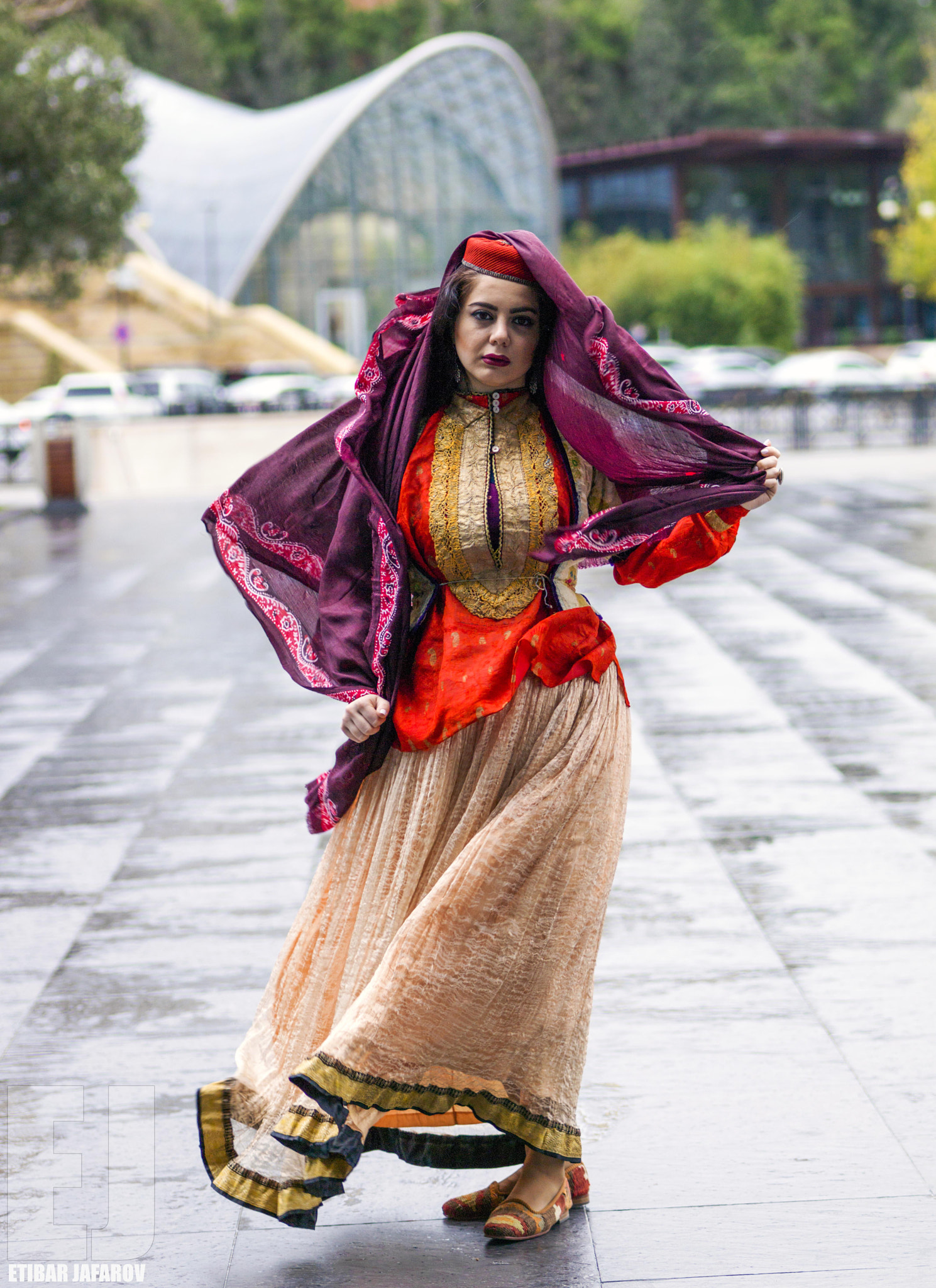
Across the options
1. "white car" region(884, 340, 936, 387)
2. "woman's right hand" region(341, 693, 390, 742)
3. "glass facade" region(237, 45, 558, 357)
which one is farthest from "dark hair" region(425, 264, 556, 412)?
"glass facade" region(237, 45, 558, 357)

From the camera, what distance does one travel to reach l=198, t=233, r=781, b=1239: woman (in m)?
2.97

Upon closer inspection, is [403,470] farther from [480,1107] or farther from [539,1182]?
[539,1182]

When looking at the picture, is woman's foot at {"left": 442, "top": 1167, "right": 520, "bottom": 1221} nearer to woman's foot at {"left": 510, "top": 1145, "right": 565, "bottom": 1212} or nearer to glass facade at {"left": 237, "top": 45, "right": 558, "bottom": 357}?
Result: woman's foot at {"left": 510, "top": 1145, "right": 565, "bottom": 1212}

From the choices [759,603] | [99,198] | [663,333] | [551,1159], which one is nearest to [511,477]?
[551,1159]

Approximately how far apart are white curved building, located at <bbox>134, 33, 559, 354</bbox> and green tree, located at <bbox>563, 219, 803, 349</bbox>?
266 inches

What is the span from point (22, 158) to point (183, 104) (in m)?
49.7

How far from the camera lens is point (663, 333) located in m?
53.8

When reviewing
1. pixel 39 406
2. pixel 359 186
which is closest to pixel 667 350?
pixel 39 406

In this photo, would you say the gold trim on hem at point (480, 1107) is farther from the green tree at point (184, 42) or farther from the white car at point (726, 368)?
the green tree at point (184, 42)

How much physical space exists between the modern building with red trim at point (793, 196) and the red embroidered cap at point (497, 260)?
2629 inches

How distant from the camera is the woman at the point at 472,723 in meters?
2.97

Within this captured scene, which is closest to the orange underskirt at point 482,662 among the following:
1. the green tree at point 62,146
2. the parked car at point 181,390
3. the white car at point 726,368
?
the green tree at point 62,146

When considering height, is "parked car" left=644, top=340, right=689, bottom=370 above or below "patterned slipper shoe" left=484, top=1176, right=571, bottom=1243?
below

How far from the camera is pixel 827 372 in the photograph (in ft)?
133
